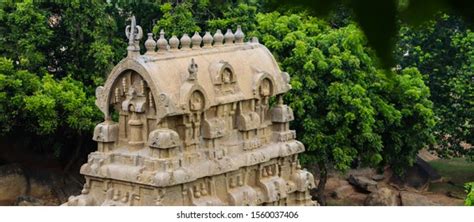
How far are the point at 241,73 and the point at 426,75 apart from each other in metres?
6.74

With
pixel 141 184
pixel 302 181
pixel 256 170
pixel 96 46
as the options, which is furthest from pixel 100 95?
pixel 96 46

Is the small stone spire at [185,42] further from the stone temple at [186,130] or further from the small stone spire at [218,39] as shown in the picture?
the small stone spire at [218,39]

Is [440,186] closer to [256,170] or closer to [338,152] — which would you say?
[338,152]

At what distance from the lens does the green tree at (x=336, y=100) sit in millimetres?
15477

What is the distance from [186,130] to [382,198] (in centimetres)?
770

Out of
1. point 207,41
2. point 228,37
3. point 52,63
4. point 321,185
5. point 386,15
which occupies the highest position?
point 52,63

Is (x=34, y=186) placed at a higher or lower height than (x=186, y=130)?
lower

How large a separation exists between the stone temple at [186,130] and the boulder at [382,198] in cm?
578

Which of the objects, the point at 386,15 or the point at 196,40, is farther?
the point at 196,40

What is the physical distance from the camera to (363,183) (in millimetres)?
18812

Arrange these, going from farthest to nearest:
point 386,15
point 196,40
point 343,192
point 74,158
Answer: point 343,192
point 74,158
point 196,40
point 386,15

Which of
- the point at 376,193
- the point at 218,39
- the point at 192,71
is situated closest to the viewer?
the point at 192,71

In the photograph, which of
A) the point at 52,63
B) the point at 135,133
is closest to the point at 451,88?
the point at 52,63

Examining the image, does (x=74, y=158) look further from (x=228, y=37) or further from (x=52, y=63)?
(x=228, y=37)
